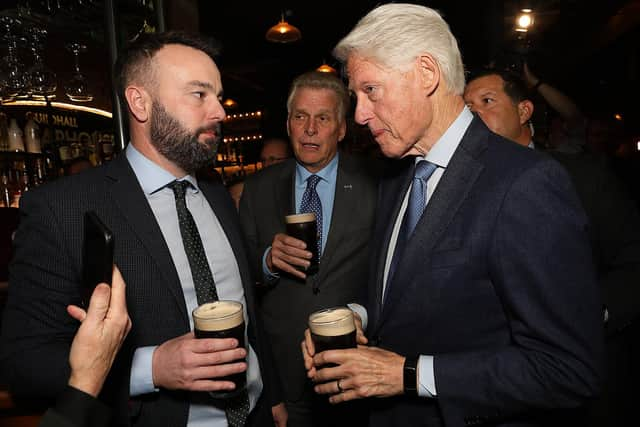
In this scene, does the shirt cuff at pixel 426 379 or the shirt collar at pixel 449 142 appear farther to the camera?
the shirt collar at pixel 449 142

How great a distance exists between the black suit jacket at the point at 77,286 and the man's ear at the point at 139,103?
227 mm

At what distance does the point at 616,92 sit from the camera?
898cm

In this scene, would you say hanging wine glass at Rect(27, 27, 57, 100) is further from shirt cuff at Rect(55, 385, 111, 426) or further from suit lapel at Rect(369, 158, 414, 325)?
shirt cuff at Rect(55, 385, 111, 426)

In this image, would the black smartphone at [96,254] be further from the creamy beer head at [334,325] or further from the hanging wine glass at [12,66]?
the hanging wine glass at [12,66]

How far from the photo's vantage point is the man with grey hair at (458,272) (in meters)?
1.17

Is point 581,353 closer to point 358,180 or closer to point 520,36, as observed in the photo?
point 358,180

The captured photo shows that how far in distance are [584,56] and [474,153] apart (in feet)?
32.3

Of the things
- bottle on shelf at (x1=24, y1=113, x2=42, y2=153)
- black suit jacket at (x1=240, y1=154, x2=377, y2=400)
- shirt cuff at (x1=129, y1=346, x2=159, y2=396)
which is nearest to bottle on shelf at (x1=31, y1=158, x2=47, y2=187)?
bottle on shelf at (x1=24, y1=113, x2=42, y2=153)

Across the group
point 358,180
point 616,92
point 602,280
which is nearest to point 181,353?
point 358,180

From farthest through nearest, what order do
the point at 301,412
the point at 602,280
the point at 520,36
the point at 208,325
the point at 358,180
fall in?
the point at 520,36
the point at 358,180
the point at 301,412
the point at 602,280
the point at 208,325

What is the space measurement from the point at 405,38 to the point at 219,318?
3.51ft

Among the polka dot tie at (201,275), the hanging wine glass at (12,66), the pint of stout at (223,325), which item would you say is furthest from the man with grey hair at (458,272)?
the hanging wine glass at (12,66)

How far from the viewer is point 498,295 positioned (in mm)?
1289

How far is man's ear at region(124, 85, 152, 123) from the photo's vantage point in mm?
1822
